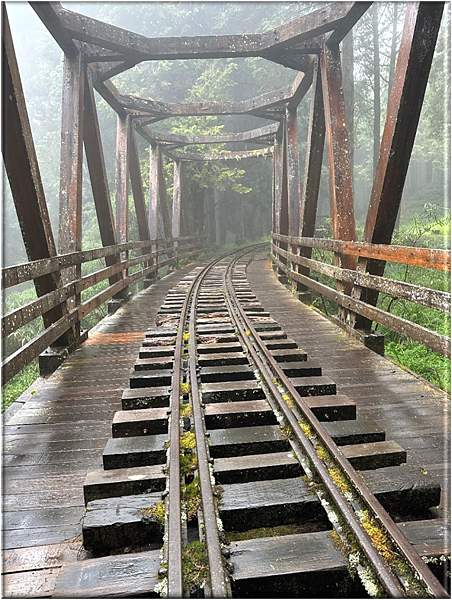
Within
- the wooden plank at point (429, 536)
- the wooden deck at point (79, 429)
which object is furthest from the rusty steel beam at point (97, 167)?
the wooden plank at point (429, 536)

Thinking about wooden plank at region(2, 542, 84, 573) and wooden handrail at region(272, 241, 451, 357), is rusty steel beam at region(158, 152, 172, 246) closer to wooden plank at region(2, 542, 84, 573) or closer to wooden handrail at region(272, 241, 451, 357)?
wooden handrail at region(272, 241, 451, 357)

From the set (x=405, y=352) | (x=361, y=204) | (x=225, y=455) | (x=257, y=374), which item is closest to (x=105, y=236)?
(x=257, y=374)

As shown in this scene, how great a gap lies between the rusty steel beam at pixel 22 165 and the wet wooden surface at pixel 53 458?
99cm

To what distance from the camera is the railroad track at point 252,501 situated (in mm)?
1531

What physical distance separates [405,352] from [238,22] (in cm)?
3060

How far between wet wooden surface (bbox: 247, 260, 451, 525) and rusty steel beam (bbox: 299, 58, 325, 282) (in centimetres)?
217

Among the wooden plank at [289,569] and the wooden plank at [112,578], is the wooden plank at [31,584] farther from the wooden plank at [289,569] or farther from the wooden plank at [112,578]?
the wooden plank at [289,569]

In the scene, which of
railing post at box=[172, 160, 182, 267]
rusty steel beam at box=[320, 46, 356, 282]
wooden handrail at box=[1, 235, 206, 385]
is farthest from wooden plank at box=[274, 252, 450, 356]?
railing post at box=[172, 160, 182, 267]

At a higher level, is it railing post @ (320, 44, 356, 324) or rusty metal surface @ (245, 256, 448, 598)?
railing post @ (320, 44, 356, 324)

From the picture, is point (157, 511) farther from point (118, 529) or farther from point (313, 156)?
point (313, 156)

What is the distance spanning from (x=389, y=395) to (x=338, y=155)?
137 inches

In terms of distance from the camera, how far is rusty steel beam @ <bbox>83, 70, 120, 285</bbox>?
6.38 metres

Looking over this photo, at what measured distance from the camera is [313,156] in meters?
7.00

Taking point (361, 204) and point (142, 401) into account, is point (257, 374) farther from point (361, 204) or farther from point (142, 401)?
point (361, 204)
